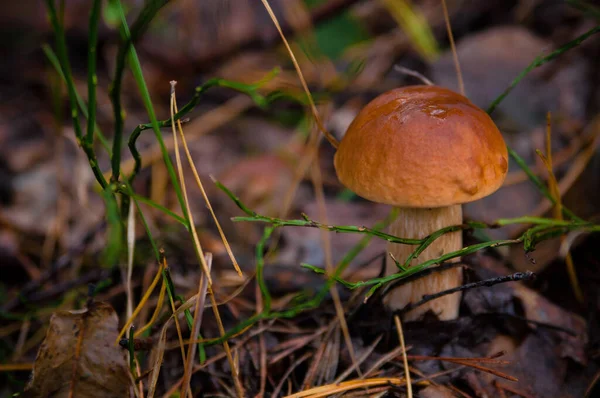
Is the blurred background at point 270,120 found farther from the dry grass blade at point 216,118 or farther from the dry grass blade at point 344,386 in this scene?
the dry grass blade at point 344,386

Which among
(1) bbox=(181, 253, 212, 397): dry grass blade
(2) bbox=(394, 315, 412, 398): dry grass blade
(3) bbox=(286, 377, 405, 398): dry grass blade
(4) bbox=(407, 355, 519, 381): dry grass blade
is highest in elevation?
(1) bbox=(181, 253, 212, 397): dry grass blade

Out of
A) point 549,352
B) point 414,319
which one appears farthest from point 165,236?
point 549,352

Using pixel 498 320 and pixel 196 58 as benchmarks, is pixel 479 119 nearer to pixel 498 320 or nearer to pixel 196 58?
pixel 498 320

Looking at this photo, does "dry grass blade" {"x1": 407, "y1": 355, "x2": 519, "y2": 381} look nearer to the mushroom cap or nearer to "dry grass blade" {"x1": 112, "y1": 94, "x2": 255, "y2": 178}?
the mushroom cap

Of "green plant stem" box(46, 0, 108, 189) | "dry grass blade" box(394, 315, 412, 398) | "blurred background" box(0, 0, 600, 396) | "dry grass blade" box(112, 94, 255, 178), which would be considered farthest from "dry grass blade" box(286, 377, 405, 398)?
"dry grass blade" box(112, 94, 255, 178)

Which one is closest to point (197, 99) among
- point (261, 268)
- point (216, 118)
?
point (261, 268)

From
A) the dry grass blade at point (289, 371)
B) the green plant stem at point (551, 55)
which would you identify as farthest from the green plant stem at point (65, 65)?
the green plant stem at point (551, 55)

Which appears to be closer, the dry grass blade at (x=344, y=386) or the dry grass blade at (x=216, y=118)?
the dry grass blade at (x=344, y=386)
